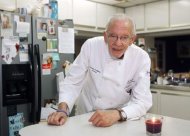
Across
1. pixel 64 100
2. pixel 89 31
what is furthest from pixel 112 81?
pixel 89 31

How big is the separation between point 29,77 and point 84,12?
62.2 inches

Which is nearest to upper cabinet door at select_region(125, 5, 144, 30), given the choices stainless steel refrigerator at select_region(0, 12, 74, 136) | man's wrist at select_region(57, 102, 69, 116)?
stainless steel refrigerator at select_region(0, 12, 74, 136)

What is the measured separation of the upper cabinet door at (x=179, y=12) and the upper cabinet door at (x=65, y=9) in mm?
1426

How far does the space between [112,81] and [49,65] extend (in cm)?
124

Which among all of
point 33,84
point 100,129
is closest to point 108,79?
point 100,129

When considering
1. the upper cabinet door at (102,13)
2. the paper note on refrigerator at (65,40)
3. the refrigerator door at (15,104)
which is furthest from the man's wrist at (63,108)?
the upper cabinet door at (102,13)

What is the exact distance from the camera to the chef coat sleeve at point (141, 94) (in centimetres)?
134

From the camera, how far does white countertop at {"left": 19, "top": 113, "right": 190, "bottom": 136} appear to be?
3.48 ft

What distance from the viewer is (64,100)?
1.42 metres

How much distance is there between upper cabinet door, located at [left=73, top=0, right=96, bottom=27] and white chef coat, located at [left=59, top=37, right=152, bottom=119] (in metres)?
2.07

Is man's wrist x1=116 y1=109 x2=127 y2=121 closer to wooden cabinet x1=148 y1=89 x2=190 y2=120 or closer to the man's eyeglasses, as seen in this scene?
the man's eyeglasses

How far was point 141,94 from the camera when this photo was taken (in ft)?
4.64

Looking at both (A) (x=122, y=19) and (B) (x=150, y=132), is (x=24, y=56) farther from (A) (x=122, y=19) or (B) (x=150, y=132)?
(B) (x=150, y=132)

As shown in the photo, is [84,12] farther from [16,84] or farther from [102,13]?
[16,84]
